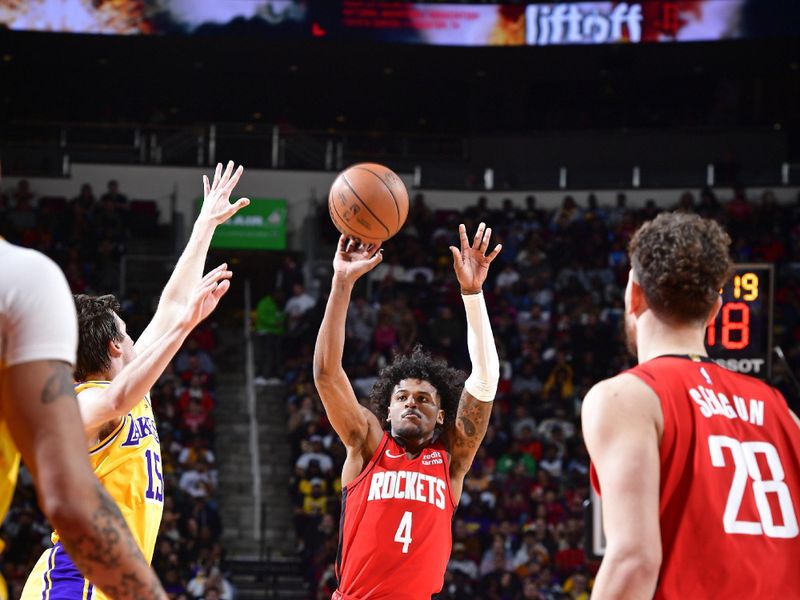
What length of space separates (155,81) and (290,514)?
460 inches

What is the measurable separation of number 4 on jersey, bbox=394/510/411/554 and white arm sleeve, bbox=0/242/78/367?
3.20 meters

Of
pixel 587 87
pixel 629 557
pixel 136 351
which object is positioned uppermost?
pixel 587 87

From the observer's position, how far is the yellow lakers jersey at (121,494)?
4.13 meters

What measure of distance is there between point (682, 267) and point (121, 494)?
2.42 m

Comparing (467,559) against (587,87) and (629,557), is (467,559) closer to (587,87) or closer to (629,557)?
(629,557)

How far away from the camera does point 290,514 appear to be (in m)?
15.7

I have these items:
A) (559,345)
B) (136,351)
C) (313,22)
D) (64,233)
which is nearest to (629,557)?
(136,351)

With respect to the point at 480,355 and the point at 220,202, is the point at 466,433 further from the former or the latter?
the point at 220,202

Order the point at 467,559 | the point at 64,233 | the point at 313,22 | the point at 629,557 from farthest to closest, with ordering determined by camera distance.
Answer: the point at 313,22, the point at 64,233, the point at 467,559, the point at 629,557

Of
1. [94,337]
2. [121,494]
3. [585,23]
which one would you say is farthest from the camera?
[585,23]

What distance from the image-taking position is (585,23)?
2081 cm

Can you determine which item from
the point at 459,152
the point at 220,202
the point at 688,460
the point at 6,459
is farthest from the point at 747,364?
the point at 459,152

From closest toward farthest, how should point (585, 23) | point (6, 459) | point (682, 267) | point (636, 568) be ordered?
point (6, 459), point (636, 568), point (682, 267), point (585, 23)

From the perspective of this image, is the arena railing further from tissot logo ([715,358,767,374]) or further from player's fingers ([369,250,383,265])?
player's fingers ([369,250,383,265])
